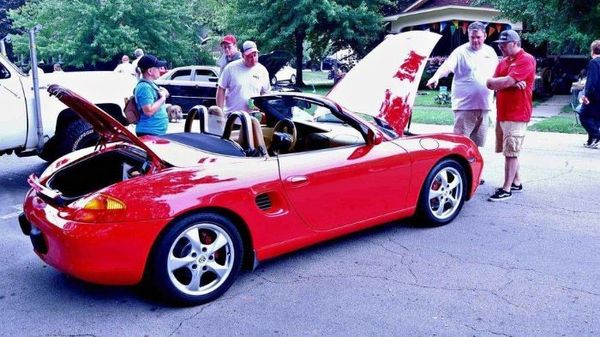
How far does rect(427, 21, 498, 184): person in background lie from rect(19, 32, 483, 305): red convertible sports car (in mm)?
952

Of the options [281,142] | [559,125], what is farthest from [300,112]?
[559,125]

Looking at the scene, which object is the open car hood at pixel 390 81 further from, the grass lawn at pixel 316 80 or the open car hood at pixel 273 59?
the grass lawn at pixel 316 80

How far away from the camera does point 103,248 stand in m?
3.00

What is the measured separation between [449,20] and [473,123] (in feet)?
60.0

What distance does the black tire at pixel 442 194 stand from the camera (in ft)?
15.0

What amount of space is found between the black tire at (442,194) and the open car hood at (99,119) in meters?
2.26

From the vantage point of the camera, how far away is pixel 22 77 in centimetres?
646

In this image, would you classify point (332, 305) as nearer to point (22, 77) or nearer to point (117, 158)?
point (117, 158)

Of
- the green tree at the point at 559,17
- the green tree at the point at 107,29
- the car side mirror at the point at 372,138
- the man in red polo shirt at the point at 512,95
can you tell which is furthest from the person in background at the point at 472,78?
the green tree at the point at 107,29

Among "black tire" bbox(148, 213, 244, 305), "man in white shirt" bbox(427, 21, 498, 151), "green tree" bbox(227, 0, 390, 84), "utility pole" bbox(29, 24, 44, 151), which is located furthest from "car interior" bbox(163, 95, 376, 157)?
"green tree" bbox(227, 0, 390, 84)

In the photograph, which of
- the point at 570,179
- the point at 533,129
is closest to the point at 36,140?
the point at 570,179

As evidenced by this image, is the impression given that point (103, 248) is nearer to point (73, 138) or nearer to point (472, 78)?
point (73, 138)

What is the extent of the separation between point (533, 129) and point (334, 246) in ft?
27.7

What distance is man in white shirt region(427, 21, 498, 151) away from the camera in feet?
19.2
